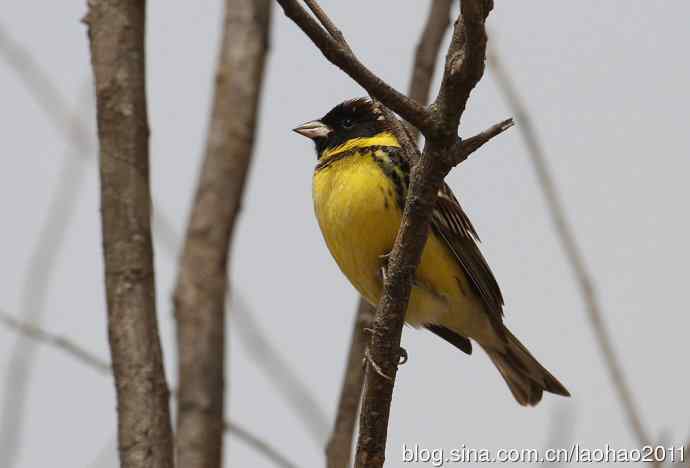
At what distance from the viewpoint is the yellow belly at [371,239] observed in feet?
15.9

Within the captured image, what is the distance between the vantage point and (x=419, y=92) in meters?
6.10

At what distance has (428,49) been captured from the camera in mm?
6242

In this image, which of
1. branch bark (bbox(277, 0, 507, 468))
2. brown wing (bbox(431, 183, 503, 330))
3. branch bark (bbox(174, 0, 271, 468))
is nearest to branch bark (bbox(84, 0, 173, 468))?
branch bark (bbox(174, 0, 271, 468))

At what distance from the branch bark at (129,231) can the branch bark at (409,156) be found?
86 centimetres

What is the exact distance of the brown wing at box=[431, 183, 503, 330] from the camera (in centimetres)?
513

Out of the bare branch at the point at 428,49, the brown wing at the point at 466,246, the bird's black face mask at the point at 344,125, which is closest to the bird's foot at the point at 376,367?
the brown wing at the point at 466,246

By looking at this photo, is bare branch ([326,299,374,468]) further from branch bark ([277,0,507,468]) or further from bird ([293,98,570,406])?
branch bark ([277,0,507,468])

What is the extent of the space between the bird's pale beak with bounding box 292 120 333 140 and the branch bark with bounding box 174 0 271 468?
0.85ft

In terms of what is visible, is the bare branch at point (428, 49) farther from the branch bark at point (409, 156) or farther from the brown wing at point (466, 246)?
the branch bark at point (409, 156)

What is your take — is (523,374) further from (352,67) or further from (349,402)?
(352,67)

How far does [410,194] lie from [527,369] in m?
2.88

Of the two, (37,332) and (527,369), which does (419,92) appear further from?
(37,332)

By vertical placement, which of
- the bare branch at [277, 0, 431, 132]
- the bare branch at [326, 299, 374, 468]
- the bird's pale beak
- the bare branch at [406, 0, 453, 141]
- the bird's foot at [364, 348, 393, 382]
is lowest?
the bare branch at [326, 299, 374, 468]

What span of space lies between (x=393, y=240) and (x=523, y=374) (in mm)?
1555
